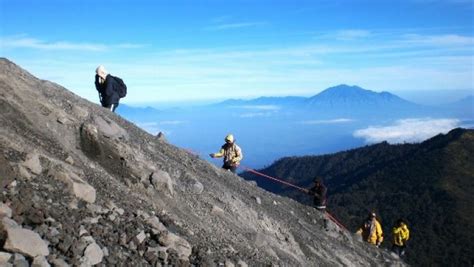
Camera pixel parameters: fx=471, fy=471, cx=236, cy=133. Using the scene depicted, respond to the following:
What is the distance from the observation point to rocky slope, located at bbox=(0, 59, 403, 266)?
32.7ft

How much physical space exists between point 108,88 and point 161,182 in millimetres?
8954

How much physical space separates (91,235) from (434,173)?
603 ft

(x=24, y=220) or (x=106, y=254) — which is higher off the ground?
(x=24, y=220)

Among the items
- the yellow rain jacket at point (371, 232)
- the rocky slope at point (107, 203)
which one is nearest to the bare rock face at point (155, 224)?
the rocky slope at point (107, 203)

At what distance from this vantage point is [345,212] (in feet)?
452

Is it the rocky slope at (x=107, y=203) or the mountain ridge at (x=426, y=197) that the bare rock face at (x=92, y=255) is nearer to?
the rocky slope at (x=107, y=203)

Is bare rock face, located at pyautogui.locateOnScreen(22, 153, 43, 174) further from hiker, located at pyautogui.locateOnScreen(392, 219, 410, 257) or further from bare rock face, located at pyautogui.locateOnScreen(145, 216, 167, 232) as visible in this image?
hiker, located at pyautogui.locateOnScreen(392, 219, 410, 257)

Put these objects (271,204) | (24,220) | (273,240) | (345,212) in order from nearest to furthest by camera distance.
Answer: (24,220) → (273,240) → (271,204) → (345,212)

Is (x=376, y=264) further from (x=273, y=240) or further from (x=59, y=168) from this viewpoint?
(x=59, y=168)

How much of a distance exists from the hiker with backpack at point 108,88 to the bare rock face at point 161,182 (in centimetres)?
823

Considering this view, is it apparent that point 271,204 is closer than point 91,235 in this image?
No

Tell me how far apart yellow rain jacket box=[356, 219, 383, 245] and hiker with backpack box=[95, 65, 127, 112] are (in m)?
17.3

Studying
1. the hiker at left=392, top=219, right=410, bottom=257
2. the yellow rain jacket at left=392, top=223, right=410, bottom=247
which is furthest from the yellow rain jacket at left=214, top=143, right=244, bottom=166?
the yellow rain jacket at left=392, top=223, right=410, bottom=247

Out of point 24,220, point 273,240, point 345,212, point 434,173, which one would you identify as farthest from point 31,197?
point 434,173
